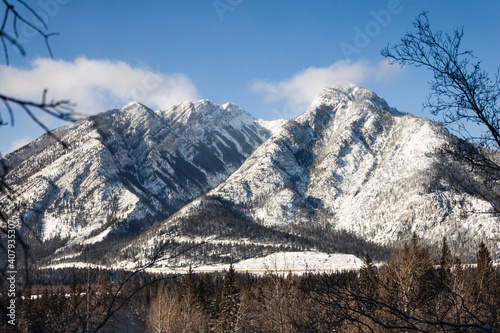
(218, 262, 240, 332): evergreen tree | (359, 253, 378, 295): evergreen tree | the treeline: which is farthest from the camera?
(218, 262, 240, 332): evergreen tree

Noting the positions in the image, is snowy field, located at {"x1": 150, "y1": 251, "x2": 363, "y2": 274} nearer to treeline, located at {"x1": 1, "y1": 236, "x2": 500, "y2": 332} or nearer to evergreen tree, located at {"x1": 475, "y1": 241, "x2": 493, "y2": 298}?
treeline, located at {"x1": 1, "y1": 236, "x2": 500, "y2": 332}

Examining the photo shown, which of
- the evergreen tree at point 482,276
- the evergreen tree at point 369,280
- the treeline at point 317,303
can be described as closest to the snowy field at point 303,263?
the treeline at point 317,303

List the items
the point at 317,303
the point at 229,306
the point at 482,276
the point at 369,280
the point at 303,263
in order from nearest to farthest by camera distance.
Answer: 1. the point at 482,276
2. the point at 317,303
3. the point at 369,280
4. the point at 229,306
5. the point at 303,263

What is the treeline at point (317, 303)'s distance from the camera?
4531 millimetres

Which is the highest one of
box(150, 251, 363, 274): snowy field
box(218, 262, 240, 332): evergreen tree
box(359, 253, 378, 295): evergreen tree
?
box(359, 253, 378, 295): evergreen tree

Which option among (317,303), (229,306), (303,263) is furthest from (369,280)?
(303,263)

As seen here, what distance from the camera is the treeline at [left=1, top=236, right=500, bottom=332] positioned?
14.9 ft

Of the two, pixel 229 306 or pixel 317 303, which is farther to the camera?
pixel 229 306

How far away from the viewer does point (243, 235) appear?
650ft

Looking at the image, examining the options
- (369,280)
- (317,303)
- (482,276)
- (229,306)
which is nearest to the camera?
(482,276)

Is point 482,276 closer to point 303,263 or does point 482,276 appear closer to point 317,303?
point 317,303

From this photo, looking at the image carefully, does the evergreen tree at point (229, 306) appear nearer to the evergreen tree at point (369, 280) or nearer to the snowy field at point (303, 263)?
the evergreen tree at point (369, 280)

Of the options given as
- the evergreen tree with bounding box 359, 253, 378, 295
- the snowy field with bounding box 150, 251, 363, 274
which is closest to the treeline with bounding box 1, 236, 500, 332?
the evergreen tree with bounding box 359, 253, 378, 295

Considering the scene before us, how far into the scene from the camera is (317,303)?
58.5ft
